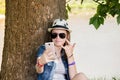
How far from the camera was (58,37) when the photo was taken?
4.42 meters

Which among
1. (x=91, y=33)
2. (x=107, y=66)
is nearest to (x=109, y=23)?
(x=91, y=33)

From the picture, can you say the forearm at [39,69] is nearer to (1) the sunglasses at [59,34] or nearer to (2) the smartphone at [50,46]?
(2) the smartphone at [50,46]

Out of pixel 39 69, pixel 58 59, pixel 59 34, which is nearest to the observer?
pixel 39 69

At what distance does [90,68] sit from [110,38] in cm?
128

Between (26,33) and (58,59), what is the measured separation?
0.38 m

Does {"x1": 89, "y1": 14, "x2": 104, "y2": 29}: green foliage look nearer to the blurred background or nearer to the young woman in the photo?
the young woman

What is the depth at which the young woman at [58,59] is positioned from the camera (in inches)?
170

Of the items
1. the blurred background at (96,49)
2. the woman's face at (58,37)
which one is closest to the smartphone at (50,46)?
the woman's face at (58,37)

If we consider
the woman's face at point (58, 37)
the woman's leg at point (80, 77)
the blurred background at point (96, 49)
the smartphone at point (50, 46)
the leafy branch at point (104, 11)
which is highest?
the leafy branch at point (104, 11)

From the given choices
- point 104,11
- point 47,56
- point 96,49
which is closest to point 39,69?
point 47,56

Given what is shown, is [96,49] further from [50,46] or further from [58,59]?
[50,46]

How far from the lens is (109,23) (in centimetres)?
1066

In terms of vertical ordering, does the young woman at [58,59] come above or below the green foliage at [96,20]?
below

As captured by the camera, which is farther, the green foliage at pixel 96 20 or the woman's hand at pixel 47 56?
the green foliage at pixel 96 20
